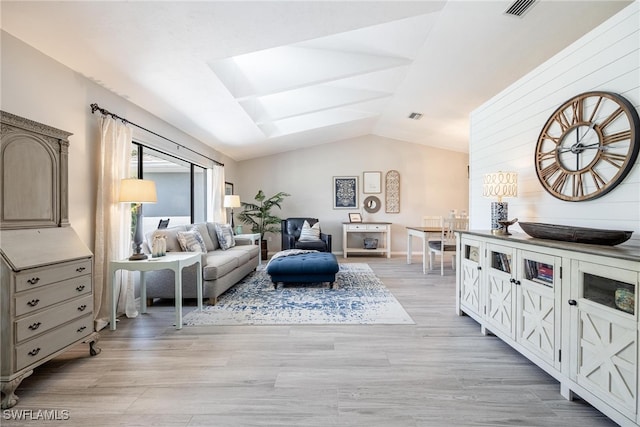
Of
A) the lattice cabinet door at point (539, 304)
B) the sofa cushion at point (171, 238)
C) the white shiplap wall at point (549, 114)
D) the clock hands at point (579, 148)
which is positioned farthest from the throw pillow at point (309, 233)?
the clock hands at point (579, 148)

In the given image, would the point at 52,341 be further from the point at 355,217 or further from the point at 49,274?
the point at 355,217

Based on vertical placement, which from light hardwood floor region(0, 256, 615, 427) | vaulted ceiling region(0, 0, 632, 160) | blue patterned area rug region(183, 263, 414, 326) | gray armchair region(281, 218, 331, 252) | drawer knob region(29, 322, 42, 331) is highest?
vaulted ceiling region(0, 0, 632, 160)

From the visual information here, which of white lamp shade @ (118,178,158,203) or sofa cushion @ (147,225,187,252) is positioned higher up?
white lamp shade @ (118,178,158,203)

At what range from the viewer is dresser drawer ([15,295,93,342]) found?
5.42 feet

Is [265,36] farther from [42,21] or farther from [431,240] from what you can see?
[431,240]

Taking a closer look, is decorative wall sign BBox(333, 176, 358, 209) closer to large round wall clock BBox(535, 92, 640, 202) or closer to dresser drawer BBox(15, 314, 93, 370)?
large round wall clock BBox(535, 92, 640, 202)

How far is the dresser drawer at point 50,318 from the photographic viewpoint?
1.65 m

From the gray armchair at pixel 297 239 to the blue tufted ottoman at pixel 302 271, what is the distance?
1627 mm

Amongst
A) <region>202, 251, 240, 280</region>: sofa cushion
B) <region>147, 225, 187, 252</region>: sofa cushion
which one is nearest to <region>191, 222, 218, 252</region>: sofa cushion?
<region>202, 251, 240, 280</region>: sofa cushion

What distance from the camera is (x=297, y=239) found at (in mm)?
6113

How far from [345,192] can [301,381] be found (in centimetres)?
562

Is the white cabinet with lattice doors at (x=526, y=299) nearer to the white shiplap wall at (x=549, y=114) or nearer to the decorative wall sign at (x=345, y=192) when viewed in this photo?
the white shiplap wall at (x=549, y=114)

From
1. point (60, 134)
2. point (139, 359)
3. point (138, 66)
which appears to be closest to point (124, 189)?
point (60, 134)

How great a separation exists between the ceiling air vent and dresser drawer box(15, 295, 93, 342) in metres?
4.05
